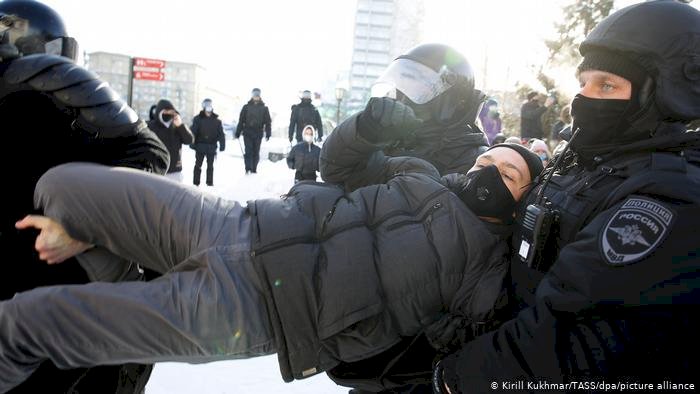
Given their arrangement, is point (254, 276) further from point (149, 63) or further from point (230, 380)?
point (149, 63)

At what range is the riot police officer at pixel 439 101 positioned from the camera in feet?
8.15

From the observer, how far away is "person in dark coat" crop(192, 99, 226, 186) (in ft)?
32.8

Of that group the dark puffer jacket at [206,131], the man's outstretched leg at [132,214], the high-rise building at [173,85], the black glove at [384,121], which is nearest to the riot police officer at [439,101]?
the black glove at [384,121]

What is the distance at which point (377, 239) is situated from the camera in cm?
161

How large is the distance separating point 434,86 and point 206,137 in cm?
820

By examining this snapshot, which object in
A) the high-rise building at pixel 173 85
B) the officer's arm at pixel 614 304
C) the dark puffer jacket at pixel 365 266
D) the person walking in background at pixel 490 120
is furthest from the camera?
the high-rise building at pixel 173 85

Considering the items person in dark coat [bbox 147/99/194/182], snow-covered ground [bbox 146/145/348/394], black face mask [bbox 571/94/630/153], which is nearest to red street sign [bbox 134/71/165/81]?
person in dark coat [bbox 147/99/194/182]

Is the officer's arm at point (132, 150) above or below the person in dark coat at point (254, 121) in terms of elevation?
above

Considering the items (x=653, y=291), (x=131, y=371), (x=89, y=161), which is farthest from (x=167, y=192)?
(x=653, y=291)

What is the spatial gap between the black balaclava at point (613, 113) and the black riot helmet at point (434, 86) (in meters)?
0.99

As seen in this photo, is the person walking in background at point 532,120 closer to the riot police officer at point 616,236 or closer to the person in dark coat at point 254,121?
the person in dark coat at point 254,121

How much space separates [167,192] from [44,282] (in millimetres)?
469

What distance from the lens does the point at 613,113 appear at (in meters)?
1.59

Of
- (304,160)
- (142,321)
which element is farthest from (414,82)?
(304,160)
